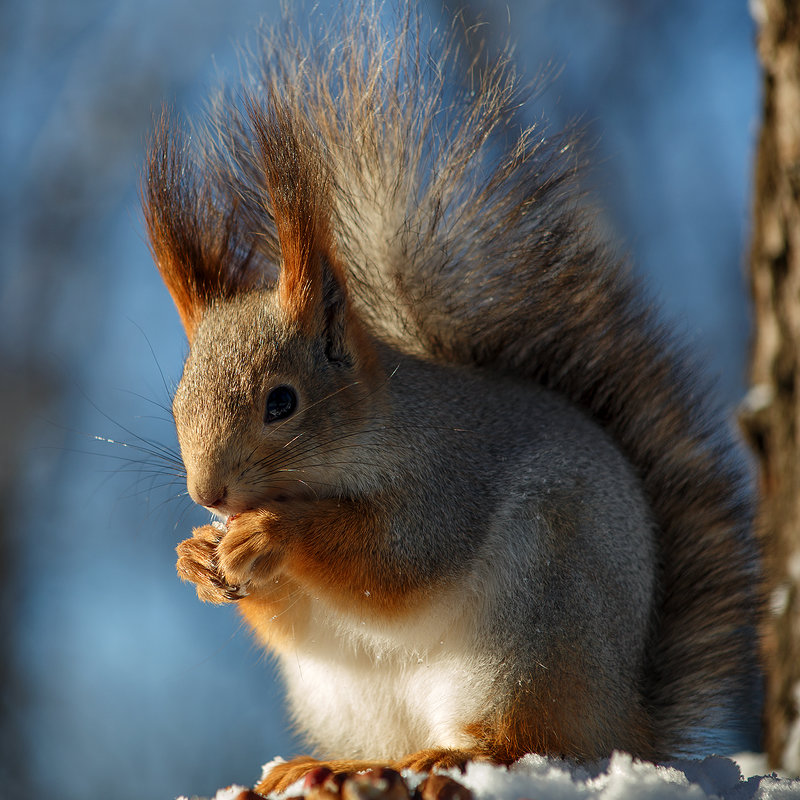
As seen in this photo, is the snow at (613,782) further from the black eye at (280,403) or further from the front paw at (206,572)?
the black eye at (280,403)

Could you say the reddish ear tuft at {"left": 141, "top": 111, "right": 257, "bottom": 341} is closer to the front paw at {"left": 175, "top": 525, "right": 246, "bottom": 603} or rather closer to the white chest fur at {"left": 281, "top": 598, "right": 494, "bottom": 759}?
the front paw at {"left": 175, "top": 525, "right": 246, "bottom": 603}

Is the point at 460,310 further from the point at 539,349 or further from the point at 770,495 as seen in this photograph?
the point at 770,495

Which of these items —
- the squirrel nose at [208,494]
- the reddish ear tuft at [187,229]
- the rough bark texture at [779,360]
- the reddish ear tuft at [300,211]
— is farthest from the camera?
the rough bark texture at [779,360]

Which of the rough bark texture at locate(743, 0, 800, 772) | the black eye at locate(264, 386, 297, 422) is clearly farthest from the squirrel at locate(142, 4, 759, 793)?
the rough bark texture at locate(743, 0, 800, 772)

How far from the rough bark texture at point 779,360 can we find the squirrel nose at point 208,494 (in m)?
1.03

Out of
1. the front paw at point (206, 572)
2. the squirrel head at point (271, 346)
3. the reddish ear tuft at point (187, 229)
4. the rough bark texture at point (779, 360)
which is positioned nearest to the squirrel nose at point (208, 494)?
the squirrel head at point (271, 346)

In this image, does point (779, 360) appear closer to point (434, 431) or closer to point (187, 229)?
point (434, 431)

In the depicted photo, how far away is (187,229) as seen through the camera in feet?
4.68

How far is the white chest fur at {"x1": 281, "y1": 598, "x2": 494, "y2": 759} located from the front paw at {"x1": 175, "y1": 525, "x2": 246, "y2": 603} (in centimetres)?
16

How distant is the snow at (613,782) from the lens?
907 mm

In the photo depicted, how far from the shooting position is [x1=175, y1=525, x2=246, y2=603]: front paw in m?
1.20

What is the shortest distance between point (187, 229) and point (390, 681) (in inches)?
31.1

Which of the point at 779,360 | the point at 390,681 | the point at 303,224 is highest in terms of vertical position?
the point at 303,224

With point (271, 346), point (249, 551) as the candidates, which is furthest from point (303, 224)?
point (249, 551)
